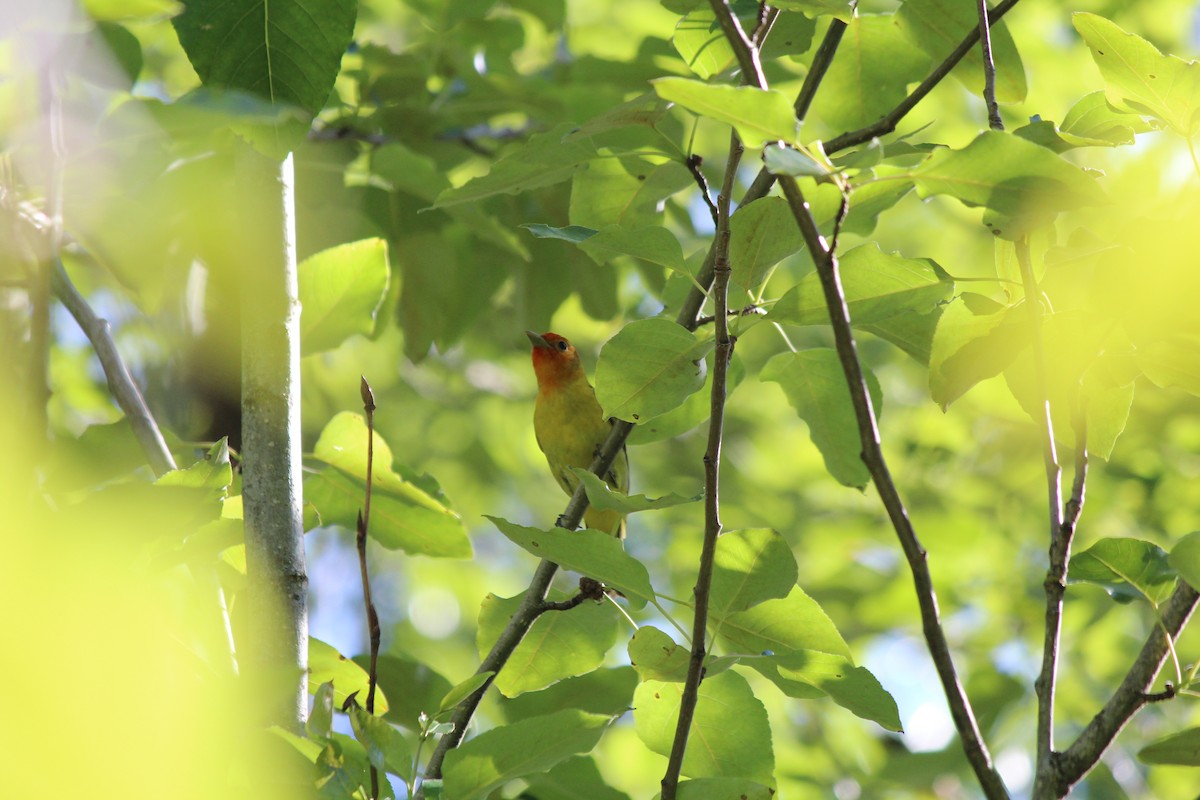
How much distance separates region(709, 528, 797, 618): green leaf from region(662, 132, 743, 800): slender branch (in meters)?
0.13

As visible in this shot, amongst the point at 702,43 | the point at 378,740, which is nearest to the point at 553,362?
the point at 702,43

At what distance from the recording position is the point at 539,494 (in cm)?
Result: 887

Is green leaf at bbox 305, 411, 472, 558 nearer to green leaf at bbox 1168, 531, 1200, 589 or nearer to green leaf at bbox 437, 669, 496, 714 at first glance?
green leaf at bbox 437, 669, 496, 714

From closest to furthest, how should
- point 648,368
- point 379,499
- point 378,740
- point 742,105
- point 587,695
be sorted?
point 742,105 → point 378,740 → point 648,368 → point 587,695 → point 379,499

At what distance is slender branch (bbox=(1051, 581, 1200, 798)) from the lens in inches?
68.3

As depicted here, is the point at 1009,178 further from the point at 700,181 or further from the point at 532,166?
the point at 532,166

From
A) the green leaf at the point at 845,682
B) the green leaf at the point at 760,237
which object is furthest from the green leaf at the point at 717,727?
the green leaf at the point at 760,237

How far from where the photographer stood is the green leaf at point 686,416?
2.51 m

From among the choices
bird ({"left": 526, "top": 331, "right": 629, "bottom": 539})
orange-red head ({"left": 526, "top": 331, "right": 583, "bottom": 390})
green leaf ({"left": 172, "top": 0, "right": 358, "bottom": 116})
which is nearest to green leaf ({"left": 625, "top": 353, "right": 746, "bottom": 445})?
green leaf ({"left": 172, "top": 0, "right": 358, "bottom": 116})

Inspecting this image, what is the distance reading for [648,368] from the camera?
1954 mm

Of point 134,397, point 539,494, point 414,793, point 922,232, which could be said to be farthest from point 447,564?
point 414,793

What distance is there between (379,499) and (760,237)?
4.54 feet

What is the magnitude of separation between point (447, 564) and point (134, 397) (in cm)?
707

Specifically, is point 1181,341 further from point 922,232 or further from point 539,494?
point 539,494
